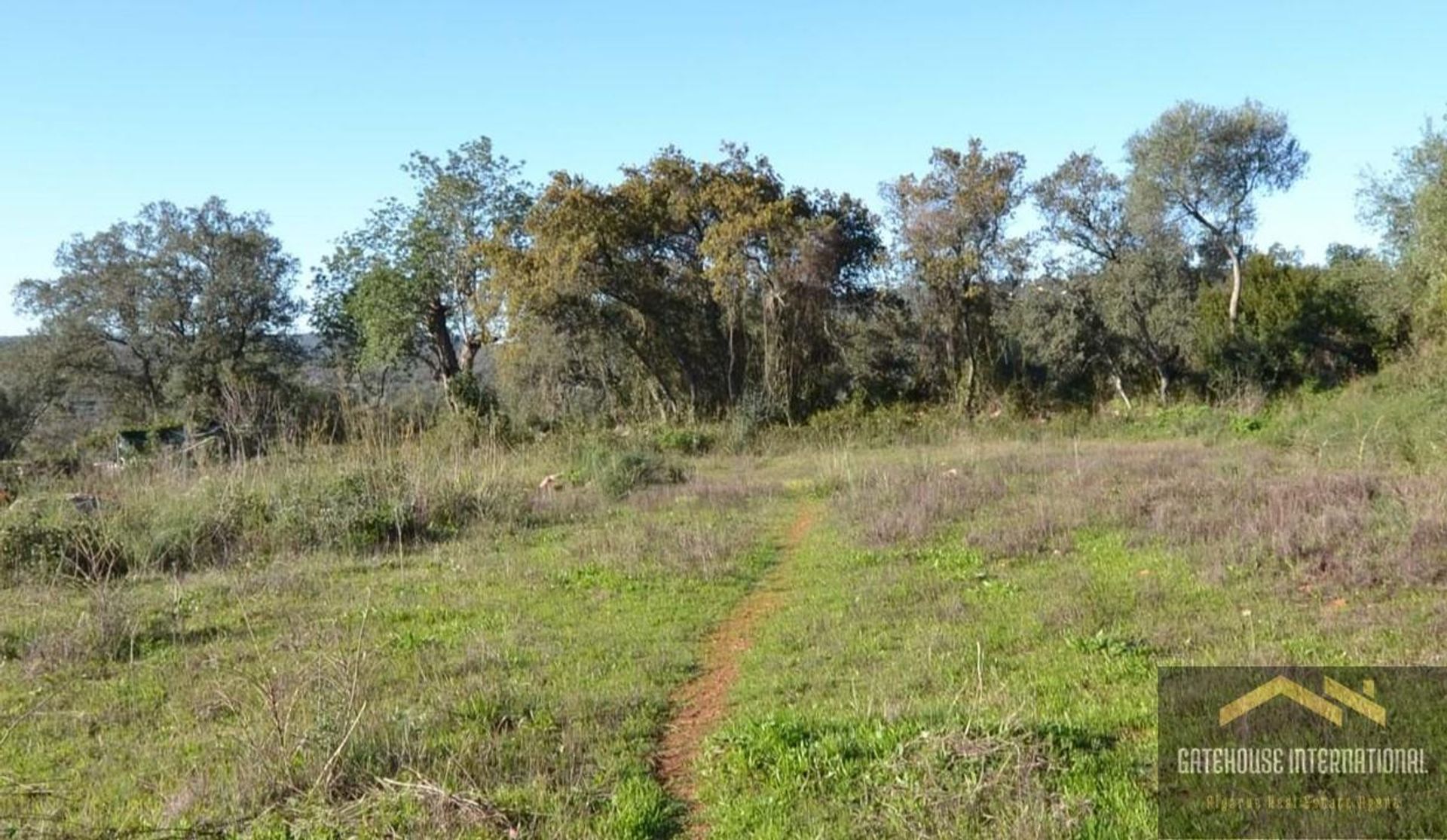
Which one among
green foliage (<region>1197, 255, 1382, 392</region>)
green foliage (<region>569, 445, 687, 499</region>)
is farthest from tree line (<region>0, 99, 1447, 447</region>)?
green foliage (<region>569, 445, 687, 499</region>)

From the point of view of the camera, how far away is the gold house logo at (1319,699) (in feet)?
14.9

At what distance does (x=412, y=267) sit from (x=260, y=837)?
28.1 m

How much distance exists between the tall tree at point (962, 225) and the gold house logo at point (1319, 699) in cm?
2064

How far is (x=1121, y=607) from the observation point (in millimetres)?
6922

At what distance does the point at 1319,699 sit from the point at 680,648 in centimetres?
391

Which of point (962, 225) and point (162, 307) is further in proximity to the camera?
point (162, 307)

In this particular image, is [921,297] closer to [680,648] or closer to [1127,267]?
[1127,267]

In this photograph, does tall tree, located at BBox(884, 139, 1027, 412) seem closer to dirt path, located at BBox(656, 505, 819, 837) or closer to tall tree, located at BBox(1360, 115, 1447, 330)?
tall tree, located at BBox(1360, 115, 1447, 330)

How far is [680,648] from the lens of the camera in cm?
684

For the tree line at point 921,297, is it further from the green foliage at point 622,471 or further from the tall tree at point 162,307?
the green foliage at point 622,471
